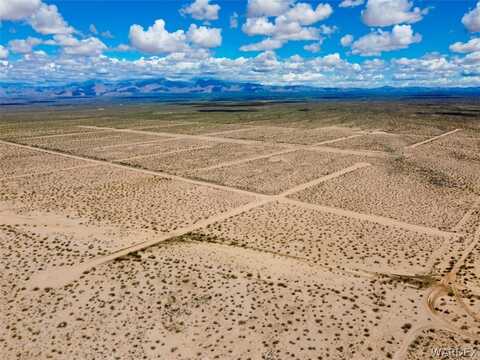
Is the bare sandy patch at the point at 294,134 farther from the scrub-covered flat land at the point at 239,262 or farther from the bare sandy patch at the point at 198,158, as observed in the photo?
the scrub-covered flat land at the point at 239,262

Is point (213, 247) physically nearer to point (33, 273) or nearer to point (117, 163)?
point (33, 273)

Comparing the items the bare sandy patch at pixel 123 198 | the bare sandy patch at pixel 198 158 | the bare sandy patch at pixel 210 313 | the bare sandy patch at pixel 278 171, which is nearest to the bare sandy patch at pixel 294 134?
the bare sandy patch at pixel 198 158

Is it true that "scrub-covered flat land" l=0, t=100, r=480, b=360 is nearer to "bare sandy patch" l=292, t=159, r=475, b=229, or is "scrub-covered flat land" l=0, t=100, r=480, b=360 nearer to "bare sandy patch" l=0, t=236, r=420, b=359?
"bare sandy patch" l=0, t=236, r=420, b=359

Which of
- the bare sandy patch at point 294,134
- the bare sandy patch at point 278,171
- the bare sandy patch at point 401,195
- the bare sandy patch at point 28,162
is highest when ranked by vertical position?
the bare sandy patch at point 28,162

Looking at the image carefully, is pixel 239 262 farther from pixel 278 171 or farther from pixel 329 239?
pixel 278 171

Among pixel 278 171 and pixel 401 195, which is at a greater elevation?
pixel 278 171

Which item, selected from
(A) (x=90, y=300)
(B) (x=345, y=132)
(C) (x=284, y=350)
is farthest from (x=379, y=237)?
(B) (x=345, y=132)

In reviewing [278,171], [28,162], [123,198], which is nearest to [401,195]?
Answer: [278,171]

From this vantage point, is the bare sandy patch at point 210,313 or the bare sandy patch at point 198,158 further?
the bare sandy patch at point 198,158
